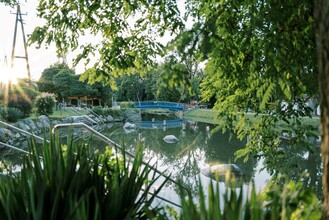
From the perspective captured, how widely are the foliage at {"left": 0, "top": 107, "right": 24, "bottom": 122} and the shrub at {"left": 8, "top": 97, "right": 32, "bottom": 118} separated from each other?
129cm

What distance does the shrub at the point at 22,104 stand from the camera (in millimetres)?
20378

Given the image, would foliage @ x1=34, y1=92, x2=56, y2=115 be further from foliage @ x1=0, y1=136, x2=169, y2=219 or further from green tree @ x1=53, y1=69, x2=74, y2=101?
foliage @ x1=0, y1=136, x2=169, y2=219

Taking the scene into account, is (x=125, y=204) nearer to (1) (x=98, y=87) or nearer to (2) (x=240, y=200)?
(2) (x=240, y=200)

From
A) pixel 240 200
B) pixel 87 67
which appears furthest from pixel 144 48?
pixel 240 200

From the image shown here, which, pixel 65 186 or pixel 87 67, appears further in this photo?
pixel 87 67

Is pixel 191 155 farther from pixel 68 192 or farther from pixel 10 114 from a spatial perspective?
pixel 68 192

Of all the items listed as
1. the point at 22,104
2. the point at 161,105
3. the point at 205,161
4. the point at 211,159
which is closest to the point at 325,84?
the point at 205,161

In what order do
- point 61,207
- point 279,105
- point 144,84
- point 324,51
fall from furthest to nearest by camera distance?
point 144,84 → point 279,105 → point 61,207 → point 324,51

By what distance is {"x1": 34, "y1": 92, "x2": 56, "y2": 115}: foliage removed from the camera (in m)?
23.5

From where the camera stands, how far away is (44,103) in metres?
23.8

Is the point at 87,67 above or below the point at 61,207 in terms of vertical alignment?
above

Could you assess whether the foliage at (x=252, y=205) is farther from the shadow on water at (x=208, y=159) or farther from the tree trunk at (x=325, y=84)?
the shadow on water at (x=208, y=159)

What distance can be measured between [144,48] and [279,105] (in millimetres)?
1573

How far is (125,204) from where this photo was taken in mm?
1903
